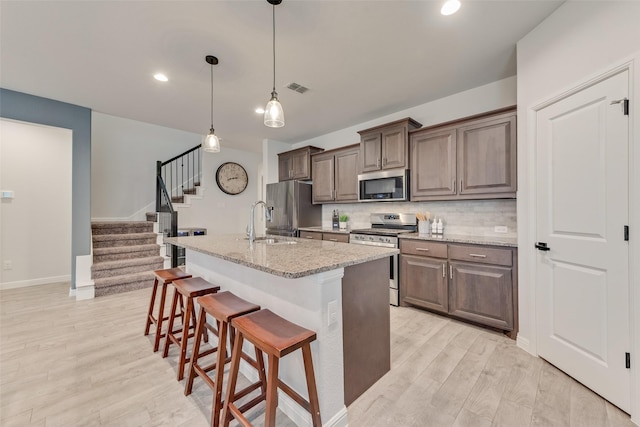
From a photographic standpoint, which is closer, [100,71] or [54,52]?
[54,52]

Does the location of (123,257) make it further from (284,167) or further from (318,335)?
(318,335)

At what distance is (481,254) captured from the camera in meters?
2.52

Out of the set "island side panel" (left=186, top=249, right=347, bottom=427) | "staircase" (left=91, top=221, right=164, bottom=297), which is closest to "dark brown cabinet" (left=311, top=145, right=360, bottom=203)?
"island side panel" (left=186, top=249, right=347, bottom=427)

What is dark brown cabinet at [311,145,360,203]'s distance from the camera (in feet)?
13.4

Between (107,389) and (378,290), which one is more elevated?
(378,290)

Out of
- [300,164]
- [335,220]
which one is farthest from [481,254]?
[300,164]

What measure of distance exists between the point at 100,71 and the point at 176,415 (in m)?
3.23

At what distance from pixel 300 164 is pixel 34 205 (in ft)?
14.2

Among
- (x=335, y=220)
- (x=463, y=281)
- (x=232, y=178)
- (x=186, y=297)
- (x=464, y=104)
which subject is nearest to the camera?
(x=186, y=297)

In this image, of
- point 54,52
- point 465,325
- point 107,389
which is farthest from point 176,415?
point 54,52

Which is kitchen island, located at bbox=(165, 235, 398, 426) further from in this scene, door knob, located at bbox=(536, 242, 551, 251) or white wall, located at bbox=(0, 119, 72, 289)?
white wall, located at bbox=(0, 119, 72, 289)

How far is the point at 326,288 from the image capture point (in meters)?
1.35

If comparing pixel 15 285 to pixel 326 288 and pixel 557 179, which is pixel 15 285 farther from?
pixel 557 179

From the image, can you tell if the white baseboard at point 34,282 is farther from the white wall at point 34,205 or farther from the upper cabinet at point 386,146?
the upper cabinet at point 386,146
